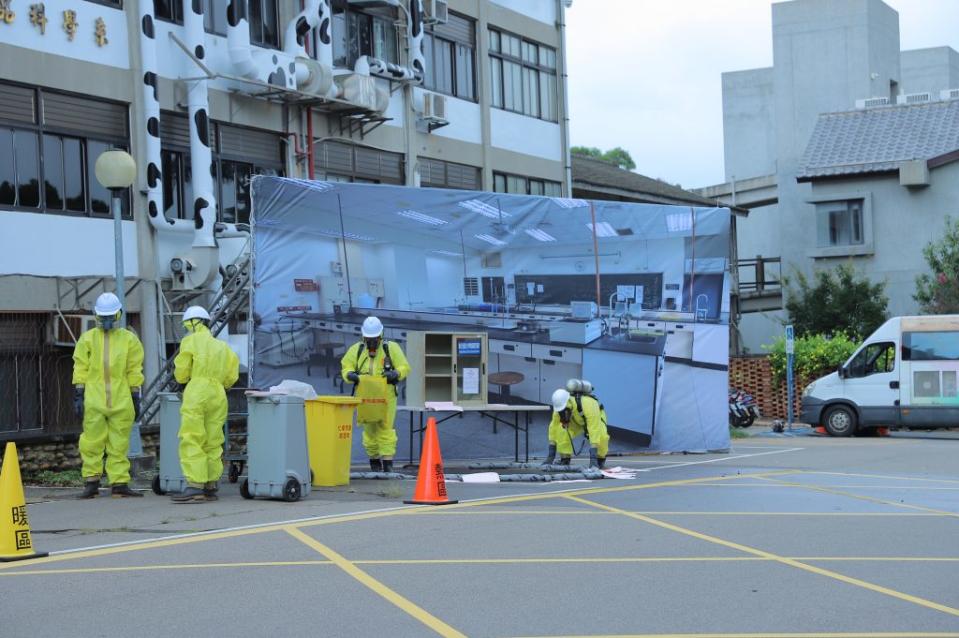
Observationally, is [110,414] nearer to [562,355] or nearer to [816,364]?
[562,355]

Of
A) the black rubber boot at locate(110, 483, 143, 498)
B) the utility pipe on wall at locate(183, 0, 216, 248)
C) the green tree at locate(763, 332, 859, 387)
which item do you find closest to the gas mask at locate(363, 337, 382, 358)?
the black rubber boot at locate(110, 483, 143, 498)

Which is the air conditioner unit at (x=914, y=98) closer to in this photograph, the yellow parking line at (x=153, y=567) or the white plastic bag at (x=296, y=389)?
the white plastic bag at (x=296, y=389)

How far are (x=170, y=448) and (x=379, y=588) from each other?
5844 mm

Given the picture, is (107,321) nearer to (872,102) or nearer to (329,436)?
(329,436)

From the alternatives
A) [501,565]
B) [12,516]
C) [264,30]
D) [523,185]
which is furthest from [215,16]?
[501,565]

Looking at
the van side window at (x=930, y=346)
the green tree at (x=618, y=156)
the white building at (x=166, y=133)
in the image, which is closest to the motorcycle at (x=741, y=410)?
the van side window at (x=930, y=346)

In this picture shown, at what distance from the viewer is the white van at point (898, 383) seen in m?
26.6

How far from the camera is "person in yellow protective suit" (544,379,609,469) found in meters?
16.3

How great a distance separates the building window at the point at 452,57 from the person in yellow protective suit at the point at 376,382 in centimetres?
1312

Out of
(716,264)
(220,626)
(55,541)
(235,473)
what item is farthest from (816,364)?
(220,626)

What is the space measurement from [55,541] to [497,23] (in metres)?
22.4

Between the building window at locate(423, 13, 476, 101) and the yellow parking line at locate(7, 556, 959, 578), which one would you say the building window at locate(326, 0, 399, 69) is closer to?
the building window at locate(423, 13, 476, 101)

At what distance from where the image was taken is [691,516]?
12.0 m

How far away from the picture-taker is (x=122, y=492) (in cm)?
1366
